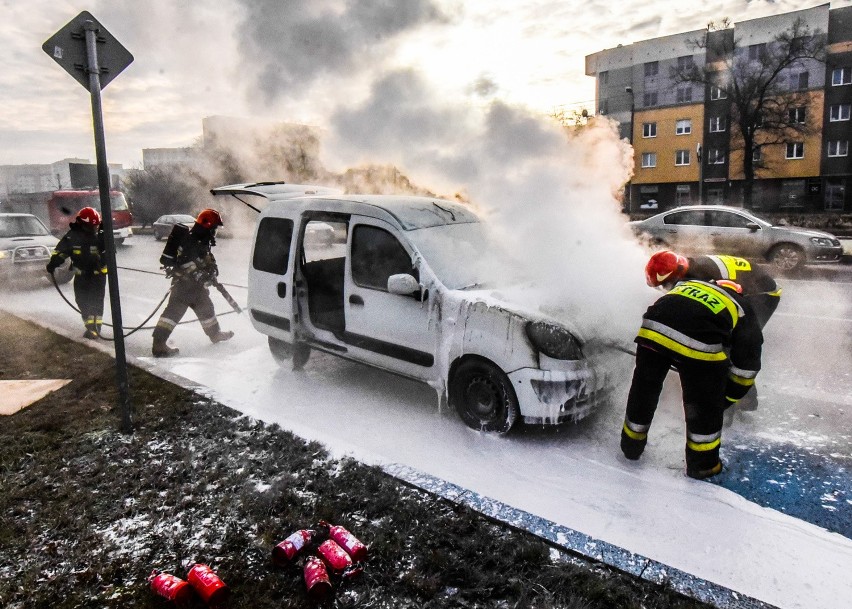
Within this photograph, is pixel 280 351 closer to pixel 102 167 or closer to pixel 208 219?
pixel 208 219

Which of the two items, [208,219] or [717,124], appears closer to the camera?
[208,219]

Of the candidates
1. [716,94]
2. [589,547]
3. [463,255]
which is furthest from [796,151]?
[589,547]

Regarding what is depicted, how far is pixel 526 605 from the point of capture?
2584 millimetres

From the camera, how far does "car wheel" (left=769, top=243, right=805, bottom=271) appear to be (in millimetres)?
12875

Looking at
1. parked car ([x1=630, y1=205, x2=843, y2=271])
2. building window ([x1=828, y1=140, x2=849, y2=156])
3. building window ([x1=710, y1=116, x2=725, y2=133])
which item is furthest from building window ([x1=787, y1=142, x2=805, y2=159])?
parked car ([x1=630, y1=205, x2=843, y2=271])

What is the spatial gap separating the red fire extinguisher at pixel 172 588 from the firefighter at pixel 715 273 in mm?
3403

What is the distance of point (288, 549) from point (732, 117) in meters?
40.7

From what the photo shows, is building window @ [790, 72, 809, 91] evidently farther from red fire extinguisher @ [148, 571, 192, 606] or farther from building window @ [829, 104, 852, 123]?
red fire extinguisher @ [148, 571, 192, 606]

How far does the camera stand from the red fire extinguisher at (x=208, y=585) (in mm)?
2572

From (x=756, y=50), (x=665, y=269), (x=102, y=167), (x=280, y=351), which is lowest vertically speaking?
(x=280, y=351)

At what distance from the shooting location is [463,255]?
501 cm

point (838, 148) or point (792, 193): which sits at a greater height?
point (838, 148)

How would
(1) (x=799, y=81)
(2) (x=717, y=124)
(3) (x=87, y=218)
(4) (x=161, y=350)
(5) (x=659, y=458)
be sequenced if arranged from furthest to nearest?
(2) (x=717, y=124), (1) (x=799, y=81), (3) (x=87, y=218), (4) (x=161, y=350), (5) (x=659, y=458)

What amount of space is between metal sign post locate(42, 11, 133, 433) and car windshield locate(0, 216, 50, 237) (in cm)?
1148
